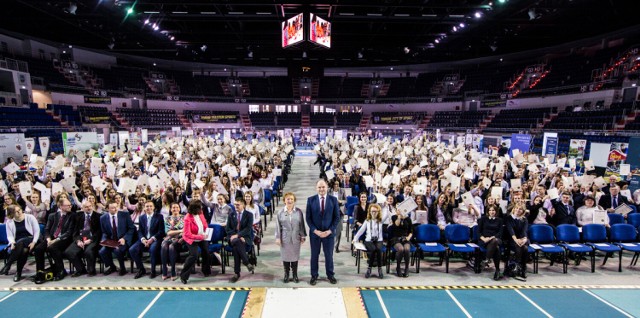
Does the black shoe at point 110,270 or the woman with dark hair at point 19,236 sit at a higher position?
the woman with dark hair at point 19,236

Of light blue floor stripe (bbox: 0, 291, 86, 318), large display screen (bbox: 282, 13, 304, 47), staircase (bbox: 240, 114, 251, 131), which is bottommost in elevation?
light blue floor stripe (bbox: 0, 291, 86, 318)

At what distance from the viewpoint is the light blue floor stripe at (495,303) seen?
18.7ft

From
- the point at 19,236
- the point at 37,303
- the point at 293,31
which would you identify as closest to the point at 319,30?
the point at 293,31

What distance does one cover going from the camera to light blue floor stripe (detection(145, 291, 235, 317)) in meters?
5.62

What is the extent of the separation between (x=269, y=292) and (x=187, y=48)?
99.9ft

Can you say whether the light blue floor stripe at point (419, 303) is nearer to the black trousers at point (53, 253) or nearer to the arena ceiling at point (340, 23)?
the black trousers at point (53, 253)

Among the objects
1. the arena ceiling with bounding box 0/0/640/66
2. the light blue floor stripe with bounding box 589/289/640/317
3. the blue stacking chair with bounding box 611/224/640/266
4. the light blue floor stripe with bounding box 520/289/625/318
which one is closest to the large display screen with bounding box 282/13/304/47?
the arena ceiling with bounding box 0/0/640/66

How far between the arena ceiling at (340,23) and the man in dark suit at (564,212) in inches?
495

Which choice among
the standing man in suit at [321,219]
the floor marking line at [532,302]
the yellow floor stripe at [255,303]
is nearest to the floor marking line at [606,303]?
the floor marking line at [532,302]

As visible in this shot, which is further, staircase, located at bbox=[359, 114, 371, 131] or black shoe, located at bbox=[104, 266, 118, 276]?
staircase, located at bbox=[359, 114, 371, 131]

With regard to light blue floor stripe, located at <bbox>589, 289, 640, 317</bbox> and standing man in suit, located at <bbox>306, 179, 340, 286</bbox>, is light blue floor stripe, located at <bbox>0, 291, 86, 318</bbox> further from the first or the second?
light blue floor stripe, located at <bbox>589, 289, 640, 317</bbox>

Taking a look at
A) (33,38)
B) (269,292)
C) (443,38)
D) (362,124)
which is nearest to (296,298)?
(269,292)

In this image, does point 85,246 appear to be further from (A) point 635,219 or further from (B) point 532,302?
(A) point 635,219

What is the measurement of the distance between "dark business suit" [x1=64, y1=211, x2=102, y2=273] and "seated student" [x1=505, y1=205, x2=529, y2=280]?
8.70 m
